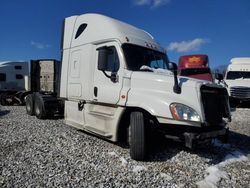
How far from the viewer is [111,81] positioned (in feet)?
23.0

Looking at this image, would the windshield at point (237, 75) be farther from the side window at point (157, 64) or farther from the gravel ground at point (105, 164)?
the side window at point (157, 64)

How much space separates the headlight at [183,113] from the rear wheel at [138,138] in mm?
758

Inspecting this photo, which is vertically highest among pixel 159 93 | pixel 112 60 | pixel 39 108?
pixel 112 60

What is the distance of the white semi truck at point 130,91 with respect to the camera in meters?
5.83

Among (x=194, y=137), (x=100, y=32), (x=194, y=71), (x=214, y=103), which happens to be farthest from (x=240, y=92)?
(x=194, y=137)

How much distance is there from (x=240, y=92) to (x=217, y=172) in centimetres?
1281

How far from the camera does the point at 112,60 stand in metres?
7.01

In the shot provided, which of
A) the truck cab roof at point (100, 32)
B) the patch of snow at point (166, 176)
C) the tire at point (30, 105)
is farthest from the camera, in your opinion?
the tire at point (30, 105)

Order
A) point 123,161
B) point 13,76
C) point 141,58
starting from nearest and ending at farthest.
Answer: point 123,161 < point 141,58 < point 13,76

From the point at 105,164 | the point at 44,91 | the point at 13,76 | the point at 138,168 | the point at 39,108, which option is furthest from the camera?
the point at 13,76

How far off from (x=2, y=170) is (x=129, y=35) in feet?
14.0

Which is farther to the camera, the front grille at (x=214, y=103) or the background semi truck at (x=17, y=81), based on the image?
the background semi truck at (x=17, y=81)

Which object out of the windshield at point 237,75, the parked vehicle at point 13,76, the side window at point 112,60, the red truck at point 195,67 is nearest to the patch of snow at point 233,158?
the side window at point 112,60

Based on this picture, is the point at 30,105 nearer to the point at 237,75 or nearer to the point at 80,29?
the point at 80,29
